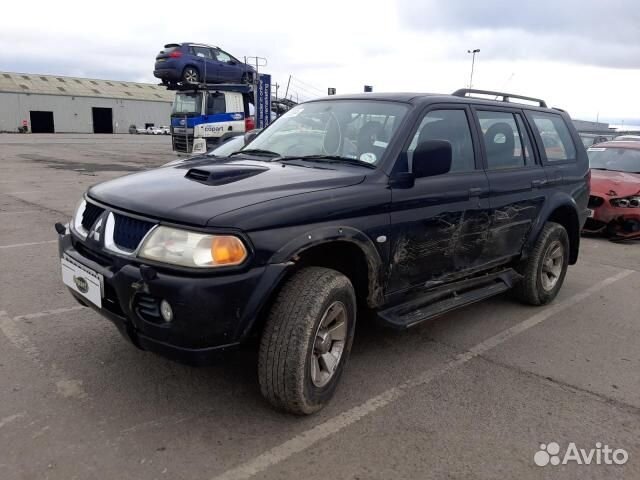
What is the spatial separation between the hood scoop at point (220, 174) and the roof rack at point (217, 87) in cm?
1626

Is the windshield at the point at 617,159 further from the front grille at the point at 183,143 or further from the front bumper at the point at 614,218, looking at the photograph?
the front grille at the point at 183,143

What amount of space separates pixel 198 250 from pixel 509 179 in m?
2.78

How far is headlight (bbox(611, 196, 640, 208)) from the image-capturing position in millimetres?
8102

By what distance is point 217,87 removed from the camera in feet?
62.3

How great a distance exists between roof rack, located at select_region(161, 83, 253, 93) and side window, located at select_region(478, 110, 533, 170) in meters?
15.5

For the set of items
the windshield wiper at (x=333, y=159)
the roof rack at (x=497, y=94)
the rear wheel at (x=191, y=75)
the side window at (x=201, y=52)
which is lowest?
the windshield wiper at (x=333, y=159)

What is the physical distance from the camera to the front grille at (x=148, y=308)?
8.56 feet

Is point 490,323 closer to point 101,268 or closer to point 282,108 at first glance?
point 101,268

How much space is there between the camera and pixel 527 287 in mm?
4855

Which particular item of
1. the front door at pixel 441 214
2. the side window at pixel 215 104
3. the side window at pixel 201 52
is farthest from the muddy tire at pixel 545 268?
the side window at pixel 201 52

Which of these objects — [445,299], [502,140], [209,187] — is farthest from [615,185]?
[209,187]

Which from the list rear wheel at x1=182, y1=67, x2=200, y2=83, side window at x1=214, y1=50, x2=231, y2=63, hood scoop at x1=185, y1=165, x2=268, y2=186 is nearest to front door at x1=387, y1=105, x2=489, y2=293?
hood scoop at x1=185, y1=165, x2=268, y2=186

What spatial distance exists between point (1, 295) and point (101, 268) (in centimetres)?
246

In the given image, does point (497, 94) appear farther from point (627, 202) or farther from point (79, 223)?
point (627, 202)
